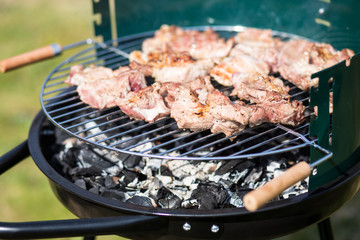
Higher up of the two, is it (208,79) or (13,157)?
(208,79)

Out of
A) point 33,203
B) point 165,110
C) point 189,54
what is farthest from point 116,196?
point 33,203

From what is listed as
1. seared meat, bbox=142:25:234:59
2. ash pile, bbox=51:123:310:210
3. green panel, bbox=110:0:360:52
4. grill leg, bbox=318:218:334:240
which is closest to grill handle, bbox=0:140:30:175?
ash pile, bbox=51:123:310:210

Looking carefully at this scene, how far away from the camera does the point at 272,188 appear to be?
1.69 m

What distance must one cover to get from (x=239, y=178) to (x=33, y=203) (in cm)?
265

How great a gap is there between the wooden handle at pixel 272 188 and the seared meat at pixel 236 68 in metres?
1.09

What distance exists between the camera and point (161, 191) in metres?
2.41

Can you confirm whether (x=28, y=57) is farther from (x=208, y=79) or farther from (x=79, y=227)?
(x=79, y=227)

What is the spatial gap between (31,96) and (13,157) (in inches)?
147

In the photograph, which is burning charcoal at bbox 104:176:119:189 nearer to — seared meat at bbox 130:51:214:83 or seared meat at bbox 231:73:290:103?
seared meat at bbox 130:51:214:83

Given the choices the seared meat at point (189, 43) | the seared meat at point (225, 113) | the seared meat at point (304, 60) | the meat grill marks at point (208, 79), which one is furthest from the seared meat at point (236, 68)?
the seared meat at point (225, 113)

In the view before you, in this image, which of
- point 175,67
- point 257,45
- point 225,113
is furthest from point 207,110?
point 257,45

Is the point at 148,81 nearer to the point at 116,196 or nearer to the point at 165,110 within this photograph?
the point at 165,110

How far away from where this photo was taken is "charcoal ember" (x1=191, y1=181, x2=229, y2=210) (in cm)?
226

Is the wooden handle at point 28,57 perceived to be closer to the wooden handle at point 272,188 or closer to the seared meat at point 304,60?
the seared meat at point 304,60
